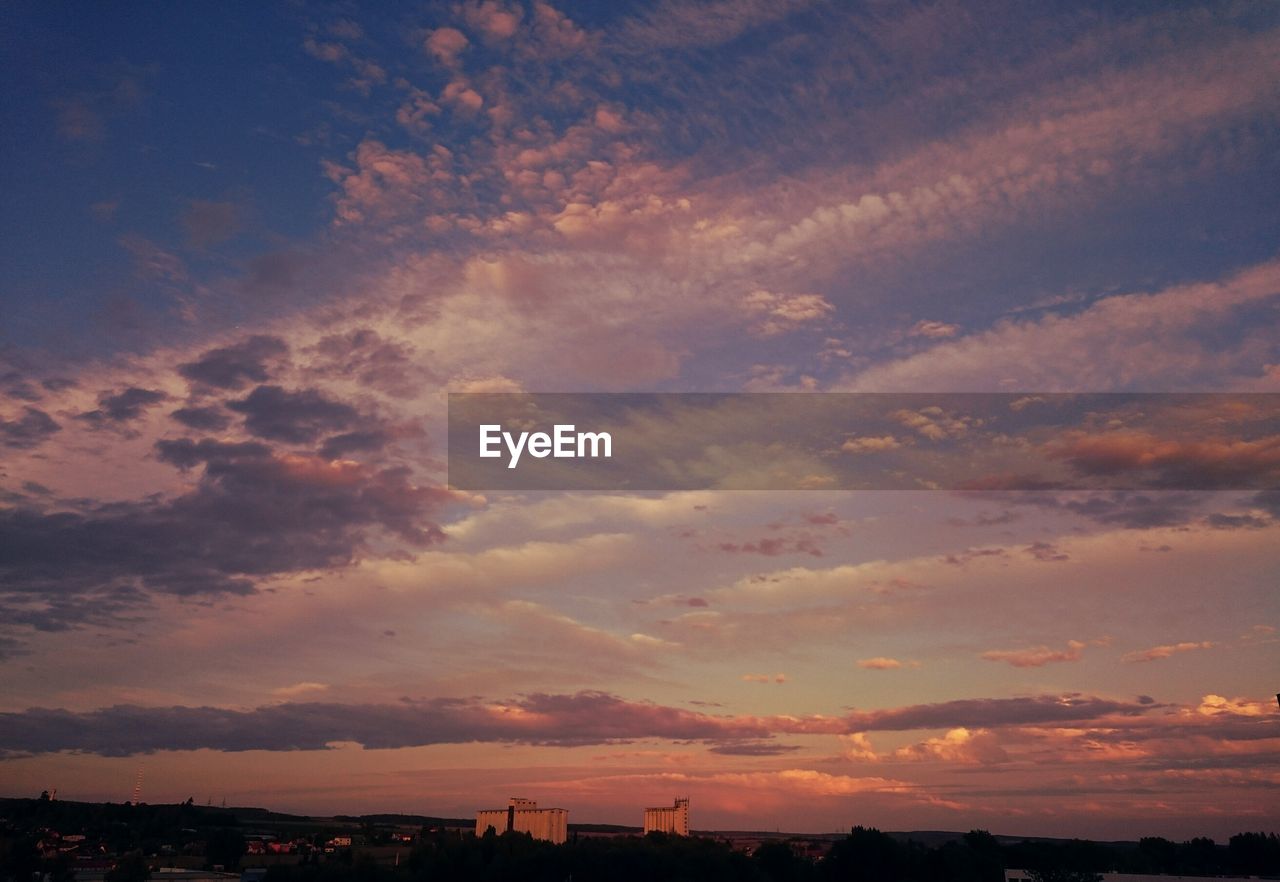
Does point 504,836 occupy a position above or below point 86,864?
above

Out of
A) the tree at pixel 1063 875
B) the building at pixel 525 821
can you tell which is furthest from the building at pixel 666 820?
the tree at pixel 1063 875

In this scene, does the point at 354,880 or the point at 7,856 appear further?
the point at 7,856

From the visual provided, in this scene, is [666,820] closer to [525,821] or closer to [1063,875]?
[525,821]

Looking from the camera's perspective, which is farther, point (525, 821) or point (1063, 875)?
point (525, 821)

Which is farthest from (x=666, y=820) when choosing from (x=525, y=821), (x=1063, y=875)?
(x=1063, y=875)

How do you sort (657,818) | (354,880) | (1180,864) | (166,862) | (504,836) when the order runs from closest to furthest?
(354,880) < (504,836) < (1180,864) < (657,818) < (166,862)

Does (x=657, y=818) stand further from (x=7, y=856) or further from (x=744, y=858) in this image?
(x=7, y=856)

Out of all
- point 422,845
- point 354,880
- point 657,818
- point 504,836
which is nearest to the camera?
point 354,880

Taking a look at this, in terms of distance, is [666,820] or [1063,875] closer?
[1063,875]

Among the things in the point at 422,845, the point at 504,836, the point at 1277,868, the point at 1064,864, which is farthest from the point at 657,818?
the point at 1277,868
